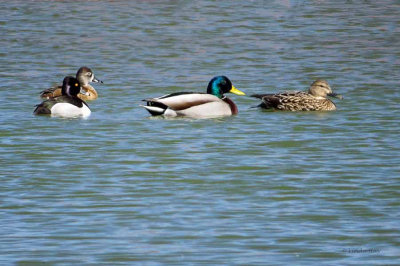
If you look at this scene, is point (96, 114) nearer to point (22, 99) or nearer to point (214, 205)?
point (22, 99)

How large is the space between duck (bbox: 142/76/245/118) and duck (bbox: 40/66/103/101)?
8.67 ft

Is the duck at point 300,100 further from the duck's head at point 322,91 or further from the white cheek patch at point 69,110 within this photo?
the white cheek patch at point 69,110

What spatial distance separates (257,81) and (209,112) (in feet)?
13.4

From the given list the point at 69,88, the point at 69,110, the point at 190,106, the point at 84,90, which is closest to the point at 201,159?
the point at 190,106

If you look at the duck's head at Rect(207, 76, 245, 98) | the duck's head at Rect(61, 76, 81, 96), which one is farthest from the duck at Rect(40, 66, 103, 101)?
the duck's head at Rect(207, 76, 245, 98)

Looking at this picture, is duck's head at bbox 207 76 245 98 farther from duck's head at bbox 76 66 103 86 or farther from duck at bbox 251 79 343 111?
duck's head at bbox 76 66 103 86

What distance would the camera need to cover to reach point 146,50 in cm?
3070

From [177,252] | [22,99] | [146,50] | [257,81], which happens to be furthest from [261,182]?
[146,50]

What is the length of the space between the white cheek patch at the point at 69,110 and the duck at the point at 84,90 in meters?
1.62

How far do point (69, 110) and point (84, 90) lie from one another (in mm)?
2596

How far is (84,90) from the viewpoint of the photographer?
22.9 meters

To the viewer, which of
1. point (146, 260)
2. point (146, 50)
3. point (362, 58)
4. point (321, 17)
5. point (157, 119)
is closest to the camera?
point (146, 260)

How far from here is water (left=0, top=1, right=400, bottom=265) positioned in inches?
414

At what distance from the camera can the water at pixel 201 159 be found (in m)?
10.5
